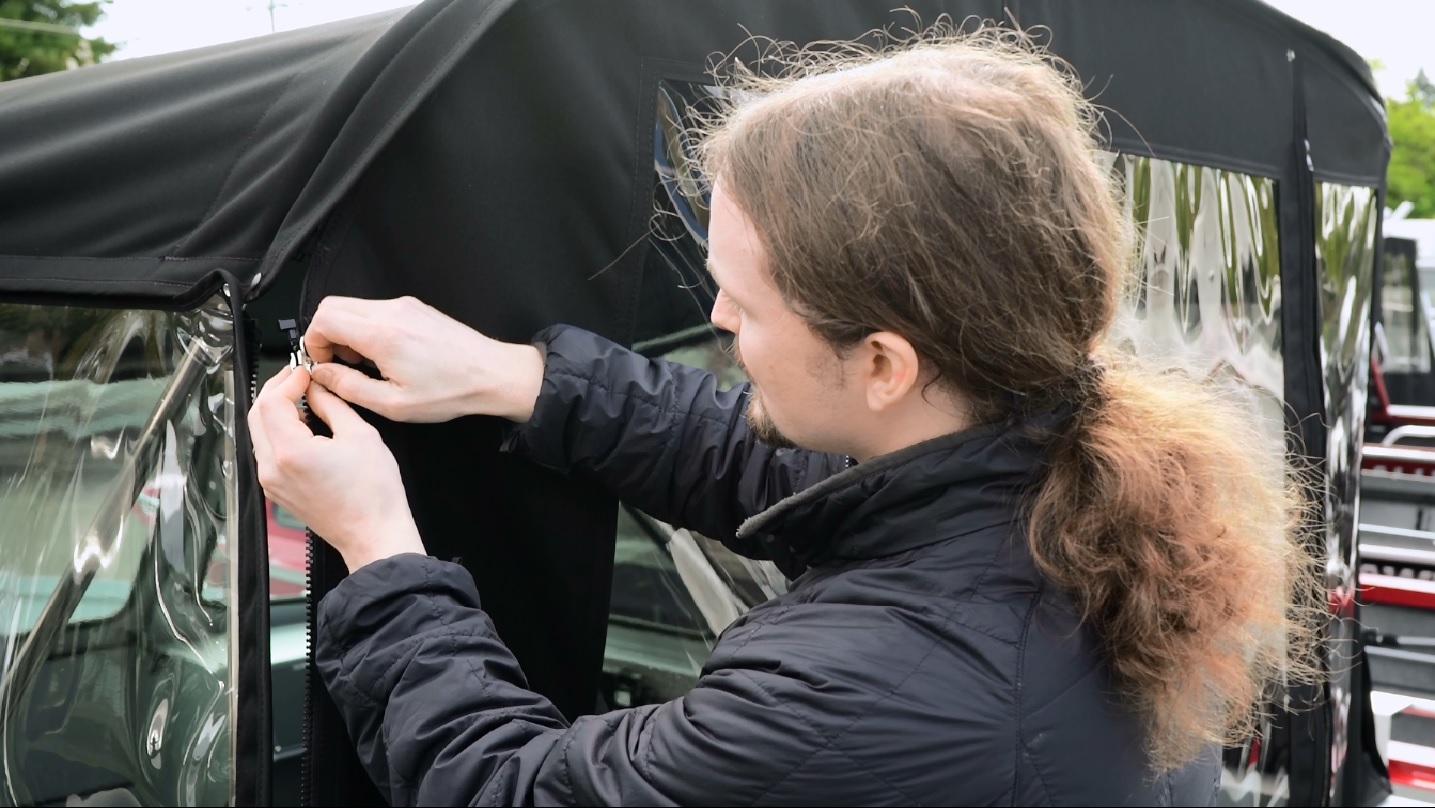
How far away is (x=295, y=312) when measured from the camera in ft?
5.06

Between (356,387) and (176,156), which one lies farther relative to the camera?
(176,156)

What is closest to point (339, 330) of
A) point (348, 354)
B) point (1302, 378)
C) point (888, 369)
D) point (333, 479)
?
point (348, 354)

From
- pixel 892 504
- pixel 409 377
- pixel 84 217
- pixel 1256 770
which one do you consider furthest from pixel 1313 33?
pixel 84 217

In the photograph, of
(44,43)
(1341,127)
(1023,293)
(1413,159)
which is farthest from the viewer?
(1413,159)

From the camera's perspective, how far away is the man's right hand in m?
1.41

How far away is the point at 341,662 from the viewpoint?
1.32 m

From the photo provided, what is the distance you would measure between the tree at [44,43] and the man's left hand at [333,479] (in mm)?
14489

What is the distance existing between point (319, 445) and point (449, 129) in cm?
43

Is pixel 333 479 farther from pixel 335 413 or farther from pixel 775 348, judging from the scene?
pixel 775 348

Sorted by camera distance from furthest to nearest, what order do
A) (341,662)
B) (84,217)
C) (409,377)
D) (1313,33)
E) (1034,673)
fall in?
(1313,33)
(84,217)
(409,377)
(341,662)
(1034,673)

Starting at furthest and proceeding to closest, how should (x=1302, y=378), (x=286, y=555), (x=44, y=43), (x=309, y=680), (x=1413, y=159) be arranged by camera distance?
1. (x=1413, y=159)
2. (x=44, y=43)
3. (x=286, y=555)
4. (x=1302, y=378)
5. (x=309, y=680)

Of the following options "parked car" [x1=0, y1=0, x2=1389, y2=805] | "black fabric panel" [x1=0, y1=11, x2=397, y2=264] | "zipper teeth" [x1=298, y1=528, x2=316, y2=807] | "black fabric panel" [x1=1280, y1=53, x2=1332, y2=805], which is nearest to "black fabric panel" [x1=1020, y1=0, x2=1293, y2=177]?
"black fabric panel" [x1=1280, y1=53, x2=1332, y2=805]

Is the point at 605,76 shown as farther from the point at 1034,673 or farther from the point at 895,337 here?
the point at 1034,673

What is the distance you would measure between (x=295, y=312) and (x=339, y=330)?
7.1 inches
